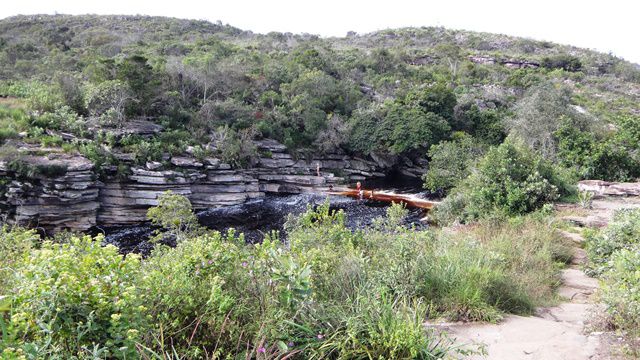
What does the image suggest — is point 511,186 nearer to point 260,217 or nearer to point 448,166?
point 448,166

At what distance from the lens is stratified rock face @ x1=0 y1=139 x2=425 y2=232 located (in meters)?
16.2

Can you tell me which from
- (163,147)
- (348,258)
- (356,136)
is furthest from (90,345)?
(356,136)

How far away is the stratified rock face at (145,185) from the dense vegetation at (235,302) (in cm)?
1300

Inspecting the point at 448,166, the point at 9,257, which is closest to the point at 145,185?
the point at 448,166

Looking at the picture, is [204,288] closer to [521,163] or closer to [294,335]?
[294,335]

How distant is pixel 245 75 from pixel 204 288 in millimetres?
28454

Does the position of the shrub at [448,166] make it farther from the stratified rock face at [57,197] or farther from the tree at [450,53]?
the tree at [450,53]

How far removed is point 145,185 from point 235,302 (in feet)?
57.7

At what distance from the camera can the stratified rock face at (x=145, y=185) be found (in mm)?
16234

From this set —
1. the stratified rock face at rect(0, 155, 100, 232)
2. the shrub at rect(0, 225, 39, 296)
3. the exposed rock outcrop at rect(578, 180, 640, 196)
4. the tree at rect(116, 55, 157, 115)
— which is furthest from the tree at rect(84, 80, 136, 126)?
the exposed rock outcrop at rect(578, 180, 640, 196)

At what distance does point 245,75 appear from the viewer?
30.1 meters

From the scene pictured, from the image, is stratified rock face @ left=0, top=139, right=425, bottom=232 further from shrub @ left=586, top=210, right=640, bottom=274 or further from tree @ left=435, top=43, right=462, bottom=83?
tree @ left=435, top=43, right=462, bottom=83

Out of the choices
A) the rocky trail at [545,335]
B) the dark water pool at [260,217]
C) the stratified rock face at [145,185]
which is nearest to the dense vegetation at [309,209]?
the rocky trail at [545,335]

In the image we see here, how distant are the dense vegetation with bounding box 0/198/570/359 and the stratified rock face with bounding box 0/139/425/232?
42.6 ft
